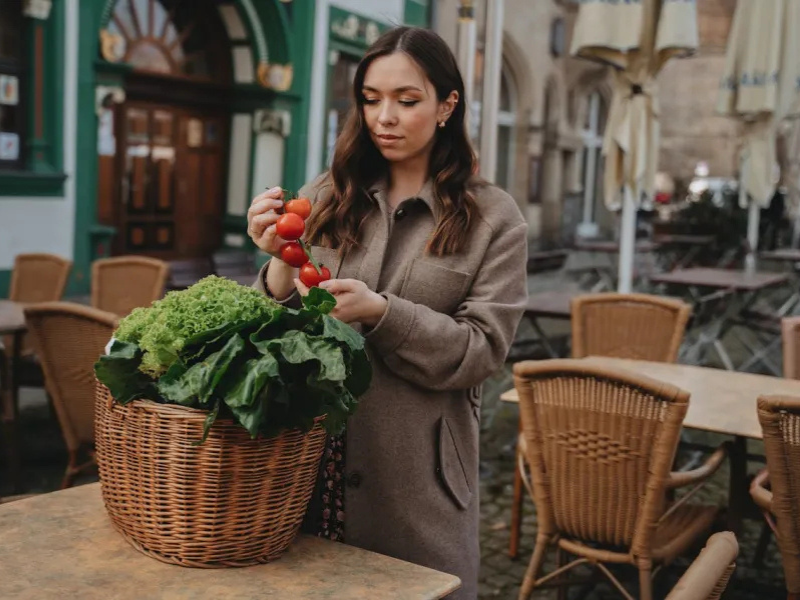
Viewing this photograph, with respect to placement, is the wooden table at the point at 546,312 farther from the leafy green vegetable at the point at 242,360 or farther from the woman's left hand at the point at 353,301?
the leafy green vegetable at the point at 242,360

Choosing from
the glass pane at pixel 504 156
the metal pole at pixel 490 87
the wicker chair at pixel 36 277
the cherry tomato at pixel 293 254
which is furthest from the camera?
the glass pane at pixel 504 156

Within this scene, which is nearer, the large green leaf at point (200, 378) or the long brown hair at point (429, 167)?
the large green leaf at point (200, 378)

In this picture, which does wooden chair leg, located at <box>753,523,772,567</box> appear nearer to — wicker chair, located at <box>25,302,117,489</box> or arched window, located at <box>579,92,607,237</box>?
wicker chair, located at <box>25,302,117,489</box>

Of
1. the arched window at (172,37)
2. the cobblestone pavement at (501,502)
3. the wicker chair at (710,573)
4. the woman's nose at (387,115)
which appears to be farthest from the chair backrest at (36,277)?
the wicker chair at (710,573)

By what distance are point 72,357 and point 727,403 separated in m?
2.58

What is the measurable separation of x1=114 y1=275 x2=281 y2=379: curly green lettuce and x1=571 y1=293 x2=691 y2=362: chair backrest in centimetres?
346

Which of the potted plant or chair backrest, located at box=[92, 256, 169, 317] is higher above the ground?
the potted plant

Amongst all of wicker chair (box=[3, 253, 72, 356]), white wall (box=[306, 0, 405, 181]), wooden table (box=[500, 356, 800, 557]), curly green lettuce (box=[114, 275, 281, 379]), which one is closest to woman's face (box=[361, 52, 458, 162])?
curly green lettuce (box=[114, 275, 281, 379])

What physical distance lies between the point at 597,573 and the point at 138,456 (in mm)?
2924

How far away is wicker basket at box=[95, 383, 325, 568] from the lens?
5.06 ft

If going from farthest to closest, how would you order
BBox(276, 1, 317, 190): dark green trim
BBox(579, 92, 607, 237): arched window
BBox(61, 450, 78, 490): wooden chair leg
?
BBox(579, 92, 607, 237): arched window
BBox(276, 1, 317, 190): dark green trim
BBox(61, 450, 78, 490): wooden chair leg

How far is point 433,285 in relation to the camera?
205 centimetres

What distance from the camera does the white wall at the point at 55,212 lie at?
28.8 feet

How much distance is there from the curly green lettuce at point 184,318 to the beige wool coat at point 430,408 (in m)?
0.40
